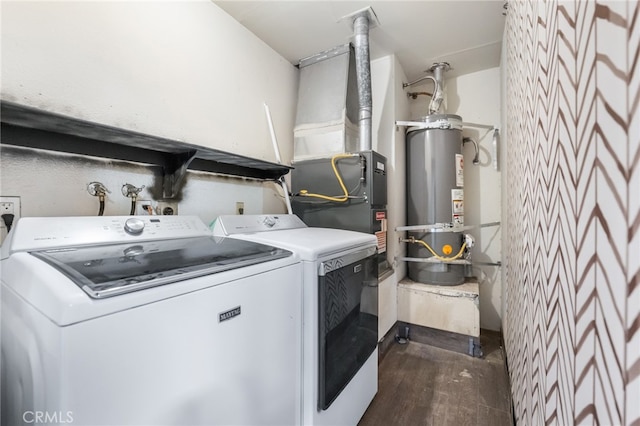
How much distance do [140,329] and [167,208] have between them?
1.03 m

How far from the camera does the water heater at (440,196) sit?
7.59ft

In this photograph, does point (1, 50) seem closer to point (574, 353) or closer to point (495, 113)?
point (574, 353)

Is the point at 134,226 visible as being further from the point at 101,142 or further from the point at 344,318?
the point at 344,318

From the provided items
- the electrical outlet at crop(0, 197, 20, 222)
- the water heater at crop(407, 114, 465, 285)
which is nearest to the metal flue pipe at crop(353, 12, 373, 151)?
the water heater at crop(407, 114, 465, 285)

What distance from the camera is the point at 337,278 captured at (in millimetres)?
1226

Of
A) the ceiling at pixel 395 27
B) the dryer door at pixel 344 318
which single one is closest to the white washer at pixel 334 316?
the dryer door at pixel 344 318

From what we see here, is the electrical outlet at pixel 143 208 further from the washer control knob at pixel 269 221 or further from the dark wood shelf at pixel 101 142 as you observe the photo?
the washer control knob at pixel 269 221

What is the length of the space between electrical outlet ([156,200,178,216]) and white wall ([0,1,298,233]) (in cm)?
5

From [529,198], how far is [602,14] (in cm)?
80

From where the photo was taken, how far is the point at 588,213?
0.49 m

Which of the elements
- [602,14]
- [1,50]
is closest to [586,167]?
[602,14]

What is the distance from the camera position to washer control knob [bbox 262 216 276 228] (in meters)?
1.58

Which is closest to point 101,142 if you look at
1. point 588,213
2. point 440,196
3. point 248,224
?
point 248,224

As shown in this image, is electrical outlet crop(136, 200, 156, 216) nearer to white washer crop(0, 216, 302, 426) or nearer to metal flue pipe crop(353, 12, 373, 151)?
white washer crop(0, 216, 302, 426)
